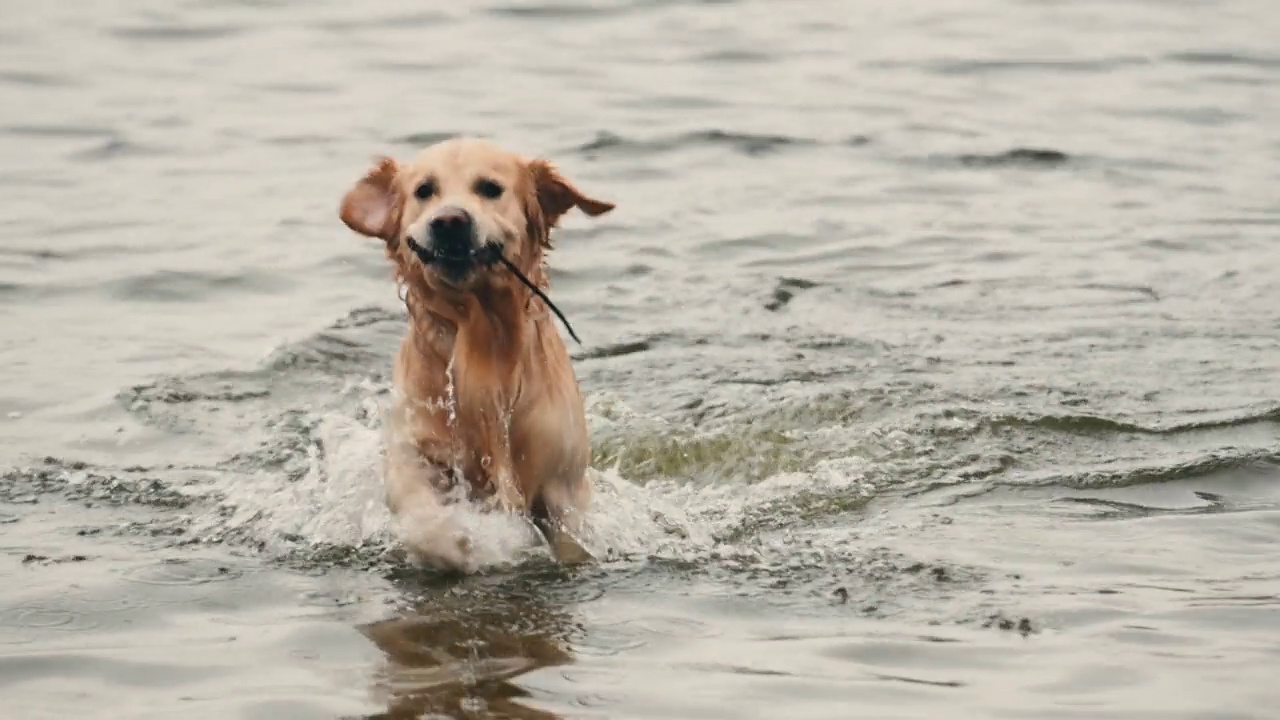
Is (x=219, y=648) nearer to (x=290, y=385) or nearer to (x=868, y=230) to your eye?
(x=290, y=385)

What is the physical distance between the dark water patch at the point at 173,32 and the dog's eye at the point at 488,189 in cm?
1106

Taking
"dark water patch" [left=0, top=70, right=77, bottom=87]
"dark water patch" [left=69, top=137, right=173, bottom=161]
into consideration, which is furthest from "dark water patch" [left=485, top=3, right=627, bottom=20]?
"dark water patch" [left=69, top=137, right=173, bottom=161]

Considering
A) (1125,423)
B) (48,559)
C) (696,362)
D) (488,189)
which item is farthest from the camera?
(696,362)

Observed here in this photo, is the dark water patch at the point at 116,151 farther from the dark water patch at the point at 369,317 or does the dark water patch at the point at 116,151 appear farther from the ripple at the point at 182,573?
the ripple at the point at 182,573

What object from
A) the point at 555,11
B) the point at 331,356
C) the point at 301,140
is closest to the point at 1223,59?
the point at 555,11

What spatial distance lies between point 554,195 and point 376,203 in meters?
0.59

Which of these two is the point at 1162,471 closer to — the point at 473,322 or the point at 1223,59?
the point at 473,322

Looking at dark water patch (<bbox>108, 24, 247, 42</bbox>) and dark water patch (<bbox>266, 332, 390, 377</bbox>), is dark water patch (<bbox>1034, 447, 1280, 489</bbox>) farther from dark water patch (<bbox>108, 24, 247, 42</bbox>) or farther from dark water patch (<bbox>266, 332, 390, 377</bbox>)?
dark water patch (<bbox>108, 24, 247, 42</bbox>)

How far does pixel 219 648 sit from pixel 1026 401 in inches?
160

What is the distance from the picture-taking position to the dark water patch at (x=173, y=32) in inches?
680

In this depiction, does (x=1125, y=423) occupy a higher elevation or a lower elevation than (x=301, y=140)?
lower

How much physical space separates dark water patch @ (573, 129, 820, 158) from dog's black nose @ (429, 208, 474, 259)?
737 cm

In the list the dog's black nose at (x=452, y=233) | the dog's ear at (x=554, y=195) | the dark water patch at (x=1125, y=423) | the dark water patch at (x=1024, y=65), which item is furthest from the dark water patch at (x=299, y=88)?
the dog's black nose at (x=452, y=233)

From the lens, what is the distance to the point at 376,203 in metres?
6.91
